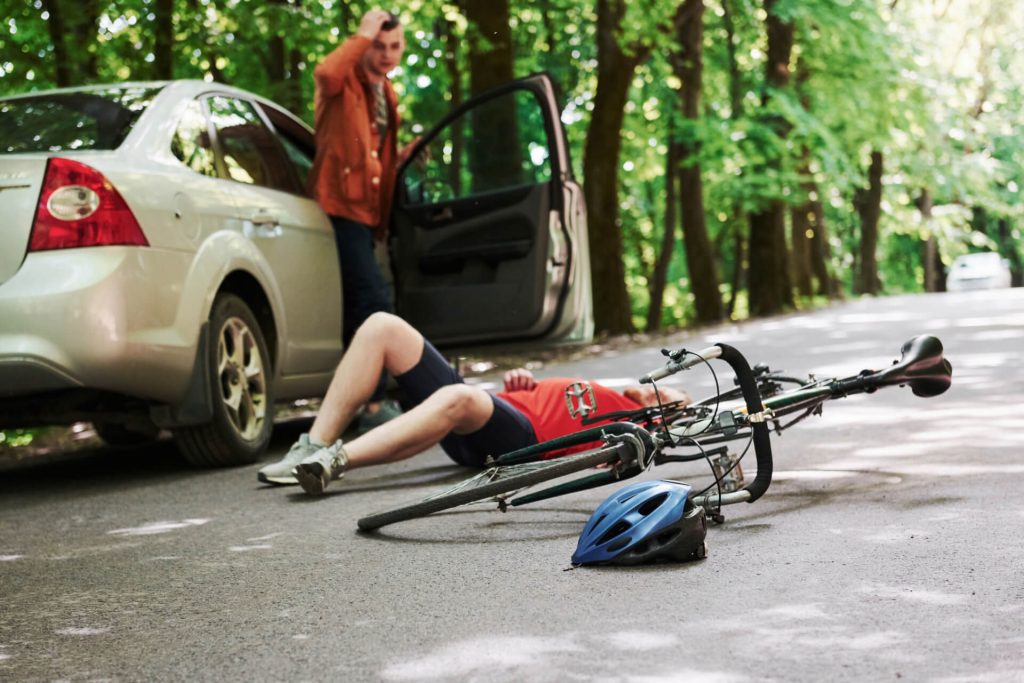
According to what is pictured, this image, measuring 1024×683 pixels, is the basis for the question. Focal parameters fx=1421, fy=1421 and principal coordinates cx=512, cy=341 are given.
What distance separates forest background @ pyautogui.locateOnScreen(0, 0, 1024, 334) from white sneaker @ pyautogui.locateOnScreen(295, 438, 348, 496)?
4053mm

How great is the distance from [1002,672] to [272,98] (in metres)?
13.1

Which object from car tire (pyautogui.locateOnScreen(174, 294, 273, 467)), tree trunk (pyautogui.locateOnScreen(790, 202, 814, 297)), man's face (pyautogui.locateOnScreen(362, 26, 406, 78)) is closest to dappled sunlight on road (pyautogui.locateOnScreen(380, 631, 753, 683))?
car tire (pyautogui.locateOnScreen(174, 294, 273, 467))

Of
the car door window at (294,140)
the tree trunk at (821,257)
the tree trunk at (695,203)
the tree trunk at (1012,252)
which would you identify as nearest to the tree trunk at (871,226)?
the tree trunk at (821,257)

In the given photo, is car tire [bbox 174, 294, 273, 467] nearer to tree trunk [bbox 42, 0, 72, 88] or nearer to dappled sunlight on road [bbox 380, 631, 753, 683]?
dappled sunlight on road [bbox 380, 631, 753, 683]

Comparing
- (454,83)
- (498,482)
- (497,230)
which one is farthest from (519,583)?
(454,83)

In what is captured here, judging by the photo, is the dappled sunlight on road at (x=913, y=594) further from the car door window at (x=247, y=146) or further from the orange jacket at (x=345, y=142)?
the orange jacket at (x=345, y=142)

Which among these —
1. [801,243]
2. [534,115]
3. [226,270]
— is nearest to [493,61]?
[534,115]

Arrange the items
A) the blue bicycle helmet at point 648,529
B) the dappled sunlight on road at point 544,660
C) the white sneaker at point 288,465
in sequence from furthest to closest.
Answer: the white sneaker at point 288,465, the blue bicycle helmet at point 648,529, the dappled sunlight on road at point 544,660

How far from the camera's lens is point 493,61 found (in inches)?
629

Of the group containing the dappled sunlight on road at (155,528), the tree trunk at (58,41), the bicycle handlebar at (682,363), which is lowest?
the dappled sunlight on road at (155,528)

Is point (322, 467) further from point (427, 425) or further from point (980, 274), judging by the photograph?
point (980, 274)

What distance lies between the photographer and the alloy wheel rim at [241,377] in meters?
7.42

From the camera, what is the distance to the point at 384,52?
8.61 metres

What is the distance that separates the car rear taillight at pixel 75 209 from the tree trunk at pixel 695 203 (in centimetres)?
1831
